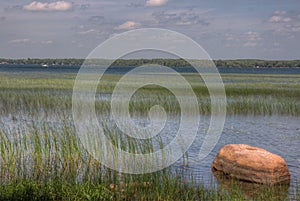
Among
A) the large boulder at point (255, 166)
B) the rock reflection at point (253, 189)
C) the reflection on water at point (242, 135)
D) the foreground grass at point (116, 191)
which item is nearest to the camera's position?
the foreground grass at point (116, 191)

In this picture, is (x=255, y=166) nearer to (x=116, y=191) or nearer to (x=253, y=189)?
(x=253, y=189)

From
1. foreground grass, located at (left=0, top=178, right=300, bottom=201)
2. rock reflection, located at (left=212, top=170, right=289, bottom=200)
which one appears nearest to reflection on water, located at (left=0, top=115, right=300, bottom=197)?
rock reflection, located at (left=212, top=170, right=289, bottom=200)

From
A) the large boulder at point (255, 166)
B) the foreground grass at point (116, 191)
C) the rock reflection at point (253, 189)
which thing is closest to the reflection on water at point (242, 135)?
the rock reflection at point (253, 189)

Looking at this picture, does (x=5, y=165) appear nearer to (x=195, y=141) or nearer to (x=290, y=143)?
(x=195, y=141)

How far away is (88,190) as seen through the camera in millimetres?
9398

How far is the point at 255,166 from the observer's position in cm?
1244

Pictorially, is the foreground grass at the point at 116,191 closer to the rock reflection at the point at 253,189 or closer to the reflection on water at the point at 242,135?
the rock reflection at the point at 253,189

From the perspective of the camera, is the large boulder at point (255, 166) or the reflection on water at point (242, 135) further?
the reflection on water at point (242, 135)

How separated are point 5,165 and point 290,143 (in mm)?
10875

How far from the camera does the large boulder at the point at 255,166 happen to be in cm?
1234

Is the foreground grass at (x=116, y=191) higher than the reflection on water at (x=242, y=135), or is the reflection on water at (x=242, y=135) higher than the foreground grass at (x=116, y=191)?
the foreground grass at (x=116, y=191)

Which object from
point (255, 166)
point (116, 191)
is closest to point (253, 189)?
point (255, 166)

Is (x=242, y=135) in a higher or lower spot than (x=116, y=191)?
lower

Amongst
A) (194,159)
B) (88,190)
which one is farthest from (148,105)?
(88,190)
